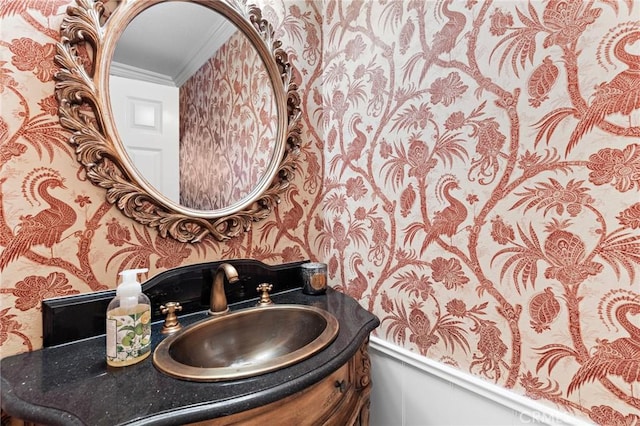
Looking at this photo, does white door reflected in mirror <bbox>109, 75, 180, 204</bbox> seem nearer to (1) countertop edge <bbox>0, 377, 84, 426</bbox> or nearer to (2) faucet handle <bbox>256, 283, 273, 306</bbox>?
(2) faucet handle <bbox>256, 283, 273, 306</bbox>

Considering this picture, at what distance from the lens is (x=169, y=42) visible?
0.90m

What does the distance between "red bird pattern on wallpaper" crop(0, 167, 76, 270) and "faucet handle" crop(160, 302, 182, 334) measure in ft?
1.00

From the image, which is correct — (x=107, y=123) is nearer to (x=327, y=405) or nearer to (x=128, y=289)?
(x=128, y=289)

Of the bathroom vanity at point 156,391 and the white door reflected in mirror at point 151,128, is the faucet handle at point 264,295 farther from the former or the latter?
the white door reflected in mirror at point 151,128

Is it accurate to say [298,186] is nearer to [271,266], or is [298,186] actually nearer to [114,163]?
[271,266]

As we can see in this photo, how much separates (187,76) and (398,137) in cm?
70

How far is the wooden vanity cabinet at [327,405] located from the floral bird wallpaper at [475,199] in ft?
0.72

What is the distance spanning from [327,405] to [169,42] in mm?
1087

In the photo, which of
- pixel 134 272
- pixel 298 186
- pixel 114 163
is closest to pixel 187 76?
pixel 114 163

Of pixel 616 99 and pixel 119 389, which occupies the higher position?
pixel 616 99

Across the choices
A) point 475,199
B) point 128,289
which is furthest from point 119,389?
point 475,199

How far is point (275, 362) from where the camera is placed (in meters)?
0.63

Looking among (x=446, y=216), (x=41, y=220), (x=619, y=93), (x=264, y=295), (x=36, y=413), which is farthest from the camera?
(x=264, y=295)

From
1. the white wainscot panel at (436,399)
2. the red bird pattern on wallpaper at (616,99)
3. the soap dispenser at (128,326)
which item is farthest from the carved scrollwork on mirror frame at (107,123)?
the red bird pattern on wallpaper at (616,99)
